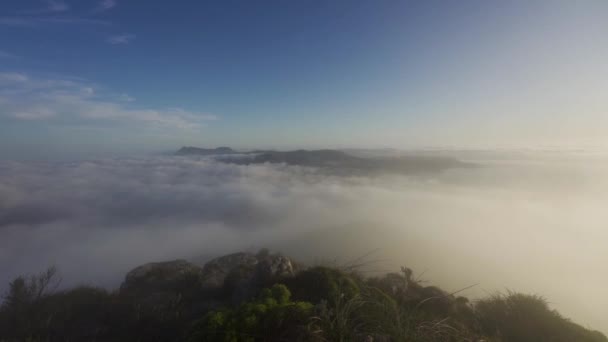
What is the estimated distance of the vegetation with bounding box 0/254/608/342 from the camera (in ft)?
12.7

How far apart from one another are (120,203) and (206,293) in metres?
175

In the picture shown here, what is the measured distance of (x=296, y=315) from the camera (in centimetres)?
407

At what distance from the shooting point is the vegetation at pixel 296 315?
388cm

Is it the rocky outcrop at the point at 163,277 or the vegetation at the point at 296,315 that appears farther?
the rocky outcrop at the point at 163,277

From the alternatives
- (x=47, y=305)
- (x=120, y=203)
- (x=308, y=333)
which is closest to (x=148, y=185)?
(x=120, y=203)

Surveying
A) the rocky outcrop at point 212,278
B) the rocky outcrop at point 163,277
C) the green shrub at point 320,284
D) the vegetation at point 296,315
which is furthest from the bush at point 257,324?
the rocky outcrop at point 163,277

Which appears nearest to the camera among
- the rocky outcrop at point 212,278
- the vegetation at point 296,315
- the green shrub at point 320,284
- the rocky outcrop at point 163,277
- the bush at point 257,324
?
the bush at point 257,324

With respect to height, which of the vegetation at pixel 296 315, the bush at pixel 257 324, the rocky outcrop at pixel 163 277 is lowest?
the rocky outcrop at pixel 163 277

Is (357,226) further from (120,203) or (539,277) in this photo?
(120,203)

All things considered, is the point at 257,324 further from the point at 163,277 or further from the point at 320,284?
the point at 163,277

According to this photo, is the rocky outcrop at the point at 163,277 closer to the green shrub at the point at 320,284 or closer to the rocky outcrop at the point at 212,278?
the rocky outcrop at the point at 212,278

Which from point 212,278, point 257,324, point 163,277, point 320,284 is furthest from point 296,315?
point 163,277

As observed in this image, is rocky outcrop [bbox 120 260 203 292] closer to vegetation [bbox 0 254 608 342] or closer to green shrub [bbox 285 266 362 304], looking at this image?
vegetation [bbox 0 254 608 342]

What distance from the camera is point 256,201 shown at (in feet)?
481
